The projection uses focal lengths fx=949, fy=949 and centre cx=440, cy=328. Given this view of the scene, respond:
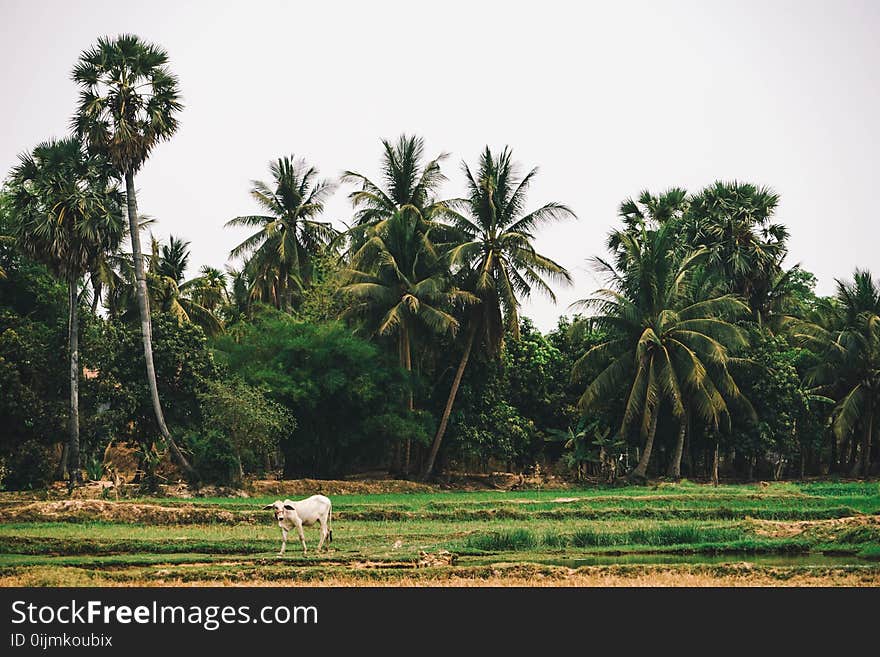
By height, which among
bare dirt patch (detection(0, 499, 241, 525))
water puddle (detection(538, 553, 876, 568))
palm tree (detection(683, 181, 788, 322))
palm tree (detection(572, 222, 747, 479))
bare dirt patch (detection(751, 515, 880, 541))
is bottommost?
bare dirt patch (detection(0, 499, 241, 525))

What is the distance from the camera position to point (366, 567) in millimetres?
14391

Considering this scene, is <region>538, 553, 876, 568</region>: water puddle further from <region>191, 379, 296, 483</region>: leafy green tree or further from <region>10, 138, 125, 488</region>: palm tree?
<region>10, 138, 125, 488</region>: palm tree

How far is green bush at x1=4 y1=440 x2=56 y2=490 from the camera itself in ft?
98.4

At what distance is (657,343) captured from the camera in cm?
3416

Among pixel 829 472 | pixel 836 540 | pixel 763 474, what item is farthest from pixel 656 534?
pixel 829 472

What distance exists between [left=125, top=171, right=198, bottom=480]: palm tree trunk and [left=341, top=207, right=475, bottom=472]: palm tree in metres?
7.06

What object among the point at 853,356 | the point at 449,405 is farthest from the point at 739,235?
the point at 449,405

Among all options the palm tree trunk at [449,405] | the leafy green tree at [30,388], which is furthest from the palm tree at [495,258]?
the leafy green tree at [30,388]

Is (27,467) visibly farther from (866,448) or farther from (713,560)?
(866,448)

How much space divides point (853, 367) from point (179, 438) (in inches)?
1068

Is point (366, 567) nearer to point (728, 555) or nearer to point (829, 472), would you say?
point (728, 555)

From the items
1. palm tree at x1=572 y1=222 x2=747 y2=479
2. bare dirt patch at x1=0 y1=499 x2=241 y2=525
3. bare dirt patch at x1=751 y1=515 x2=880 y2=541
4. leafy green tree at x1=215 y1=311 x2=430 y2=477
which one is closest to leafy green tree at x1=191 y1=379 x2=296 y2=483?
leafy green tree at x1=215 y1=311 x2=430 y2=477

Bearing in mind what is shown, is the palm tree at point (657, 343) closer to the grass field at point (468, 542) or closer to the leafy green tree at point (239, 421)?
the grass field at point (468, 542)

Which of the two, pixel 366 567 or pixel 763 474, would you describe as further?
pixel 763 474
